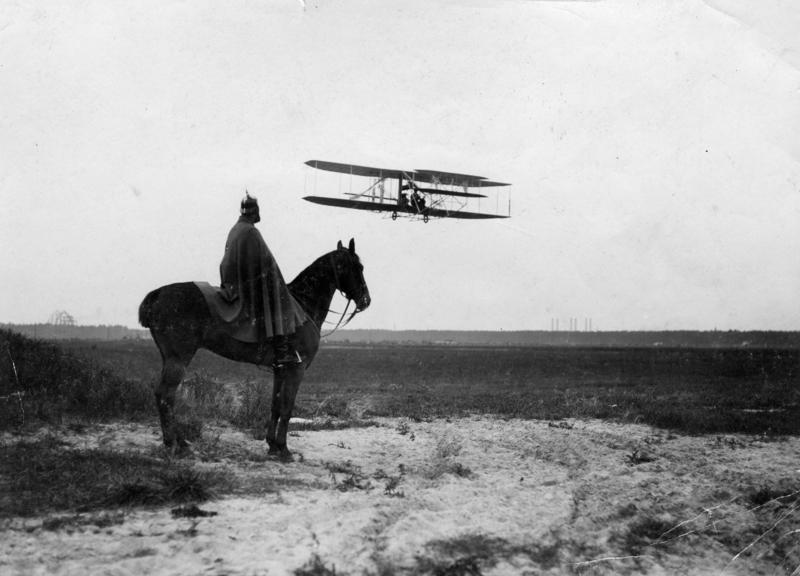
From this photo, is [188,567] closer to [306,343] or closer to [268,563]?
[268,563]

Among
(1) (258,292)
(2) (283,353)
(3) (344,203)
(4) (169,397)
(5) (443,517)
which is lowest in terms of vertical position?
(5) (443,517)

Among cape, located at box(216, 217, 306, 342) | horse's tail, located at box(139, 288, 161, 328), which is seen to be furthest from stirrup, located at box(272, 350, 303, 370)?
horse's tail, located at box(139, 288, 161, 328)

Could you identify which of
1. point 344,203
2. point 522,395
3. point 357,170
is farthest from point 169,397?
point 357,170

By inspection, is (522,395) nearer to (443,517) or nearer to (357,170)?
(357,170)

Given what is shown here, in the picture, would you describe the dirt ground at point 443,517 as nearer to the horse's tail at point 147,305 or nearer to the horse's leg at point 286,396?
the horse's leg at point 286,396

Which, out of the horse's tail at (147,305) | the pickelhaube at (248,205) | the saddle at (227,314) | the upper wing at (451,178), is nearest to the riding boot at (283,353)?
the saddle at (227,314)

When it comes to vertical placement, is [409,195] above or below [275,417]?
above
